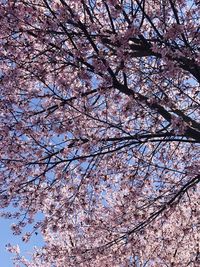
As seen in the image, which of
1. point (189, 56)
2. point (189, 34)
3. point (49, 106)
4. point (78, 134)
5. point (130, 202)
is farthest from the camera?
point (130, 202)

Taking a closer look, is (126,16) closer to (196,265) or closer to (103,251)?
(103,251)

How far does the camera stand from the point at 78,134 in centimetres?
784

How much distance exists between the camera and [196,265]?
9625 mm

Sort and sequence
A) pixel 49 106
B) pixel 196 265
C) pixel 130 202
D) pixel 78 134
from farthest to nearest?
pixel 196 265
pixel 130 202
pixel 49 106
pixel 78 134

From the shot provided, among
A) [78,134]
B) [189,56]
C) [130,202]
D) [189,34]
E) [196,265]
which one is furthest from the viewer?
[196,265]

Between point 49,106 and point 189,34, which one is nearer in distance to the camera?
point 189,34

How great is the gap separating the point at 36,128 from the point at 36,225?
6.09 ft


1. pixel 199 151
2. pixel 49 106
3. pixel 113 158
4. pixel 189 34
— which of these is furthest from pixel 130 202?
pixel 189 34

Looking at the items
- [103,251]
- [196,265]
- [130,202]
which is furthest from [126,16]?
[196,265]

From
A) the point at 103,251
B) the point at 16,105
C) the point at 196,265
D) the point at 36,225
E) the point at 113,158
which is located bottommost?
the point at 196,265

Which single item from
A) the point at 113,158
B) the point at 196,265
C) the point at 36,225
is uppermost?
the point at 113,158

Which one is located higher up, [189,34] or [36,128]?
[36,128]

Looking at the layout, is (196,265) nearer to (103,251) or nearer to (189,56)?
(103,251)

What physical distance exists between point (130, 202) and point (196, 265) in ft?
6.93
